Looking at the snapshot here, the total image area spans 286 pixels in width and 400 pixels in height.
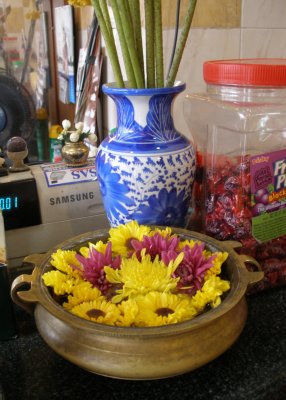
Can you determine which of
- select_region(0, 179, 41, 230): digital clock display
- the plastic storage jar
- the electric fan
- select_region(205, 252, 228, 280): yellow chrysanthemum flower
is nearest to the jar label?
the plastic storage jar

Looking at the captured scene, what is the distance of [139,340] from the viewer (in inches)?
16.1

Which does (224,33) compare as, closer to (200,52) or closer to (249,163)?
(200,52)

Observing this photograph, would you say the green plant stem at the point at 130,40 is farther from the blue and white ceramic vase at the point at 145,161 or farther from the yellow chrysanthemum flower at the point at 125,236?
the yellow chrysanthemum flower at the point at 125,236

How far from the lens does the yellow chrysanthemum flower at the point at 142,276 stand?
19.2 inches

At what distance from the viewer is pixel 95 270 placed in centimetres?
52

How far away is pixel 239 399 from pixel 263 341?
4.0 inches

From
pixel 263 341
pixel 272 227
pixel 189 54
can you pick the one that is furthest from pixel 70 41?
pixel 263 341

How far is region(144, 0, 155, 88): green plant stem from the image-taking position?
0.60 meters

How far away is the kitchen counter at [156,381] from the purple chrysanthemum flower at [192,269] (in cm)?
9

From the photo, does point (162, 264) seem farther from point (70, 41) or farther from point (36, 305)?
point (70, 41)

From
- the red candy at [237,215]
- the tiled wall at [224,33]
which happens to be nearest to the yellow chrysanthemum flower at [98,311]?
the red candy at [237,215]

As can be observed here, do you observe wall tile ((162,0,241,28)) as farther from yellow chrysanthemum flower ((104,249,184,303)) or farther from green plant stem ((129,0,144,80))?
yellow chrysanthemum flower ((104,249,184,303))

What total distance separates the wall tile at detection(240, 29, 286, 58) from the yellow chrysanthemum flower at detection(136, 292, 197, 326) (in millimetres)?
624

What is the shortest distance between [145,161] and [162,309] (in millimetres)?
216
